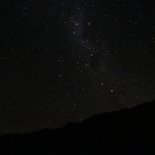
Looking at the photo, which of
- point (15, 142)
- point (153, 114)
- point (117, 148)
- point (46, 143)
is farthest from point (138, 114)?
point (15, 142)

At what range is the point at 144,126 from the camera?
10688 mm

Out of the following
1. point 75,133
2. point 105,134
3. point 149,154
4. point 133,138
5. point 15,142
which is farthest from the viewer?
point 15,142

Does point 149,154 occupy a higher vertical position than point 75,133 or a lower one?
higher

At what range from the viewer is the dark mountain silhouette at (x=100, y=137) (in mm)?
10312

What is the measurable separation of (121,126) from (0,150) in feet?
15.4

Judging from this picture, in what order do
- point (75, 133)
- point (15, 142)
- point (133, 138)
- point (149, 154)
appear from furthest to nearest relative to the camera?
point (15, 142)
point (75, 133)
point (133, 138)
point (149, 154)

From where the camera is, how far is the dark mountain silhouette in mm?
10312

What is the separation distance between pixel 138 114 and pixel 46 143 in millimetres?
3248

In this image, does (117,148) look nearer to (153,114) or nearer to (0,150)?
(153,114)

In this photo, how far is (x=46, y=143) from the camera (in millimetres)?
12055

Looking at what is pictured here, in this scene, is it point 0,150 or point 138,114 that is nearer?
point 138,114

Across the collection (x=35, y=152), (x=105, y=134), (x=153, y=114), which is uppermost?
(x=153, y=114)

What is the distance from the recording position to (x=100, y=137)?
37.5 ft

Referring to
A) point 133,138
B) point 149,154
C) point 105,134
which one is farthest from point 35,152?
point 149,154
